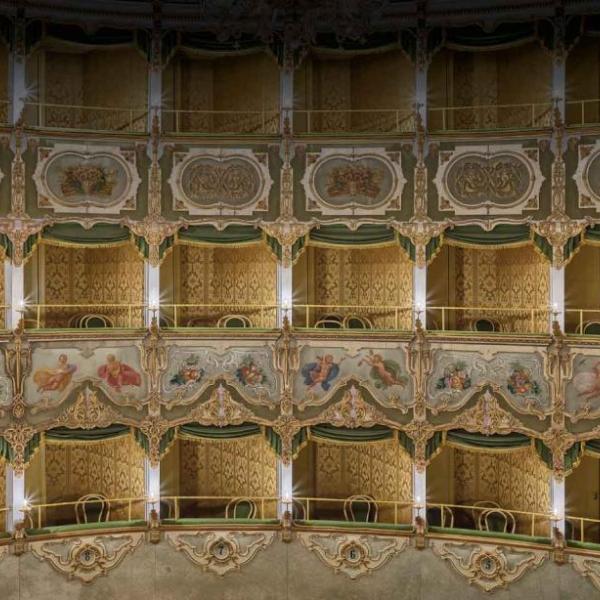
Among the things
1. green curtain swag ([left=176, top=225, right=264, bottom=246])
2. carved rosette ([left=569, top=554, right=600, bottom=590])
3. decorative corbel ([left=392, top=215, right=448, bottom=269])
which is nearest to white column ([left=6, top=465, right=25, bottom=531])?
green curtain swag ([left=176, top=225, right=264, bottom=246])

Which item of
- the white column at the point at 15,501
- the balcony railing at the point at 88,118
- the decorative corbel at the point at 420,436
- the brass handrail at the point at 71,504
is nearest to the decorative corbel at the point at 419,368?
the decorative corbel at the point at 420,436

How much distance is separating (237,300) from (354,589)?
8.18 meters

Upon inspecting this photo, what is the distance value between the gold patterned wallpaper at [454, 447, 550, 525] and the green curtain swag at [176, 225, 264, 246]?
26.6ft

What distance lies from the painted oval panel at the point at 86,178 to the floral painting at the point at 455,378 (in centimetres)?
936

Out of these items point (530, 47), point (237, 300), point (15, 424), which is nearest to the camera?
point (15, 424)

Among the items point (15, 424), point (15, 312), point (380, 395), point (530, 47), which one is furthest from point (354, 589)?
point (530, 47)

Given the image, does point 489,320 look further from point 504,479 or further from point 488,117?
point 488,117

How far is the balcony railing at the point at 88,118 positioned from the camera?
62.0ft

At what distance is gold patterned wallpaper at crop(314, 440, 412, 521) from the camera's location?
1961cm

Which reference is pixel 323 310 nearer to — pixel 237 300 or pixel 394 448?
pixel 237 300

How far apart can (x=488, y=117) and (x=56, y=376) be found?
1316 centimetres

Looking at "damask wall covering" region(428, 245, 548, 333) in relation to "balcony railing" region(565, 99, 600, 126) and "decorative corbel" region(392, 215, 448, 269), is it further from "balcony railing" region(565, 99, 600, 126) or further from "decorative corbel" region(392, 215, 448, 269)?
"balcony railing" region(565, 99, 600, 126)

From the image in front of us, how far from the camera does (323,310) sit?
2017 cm

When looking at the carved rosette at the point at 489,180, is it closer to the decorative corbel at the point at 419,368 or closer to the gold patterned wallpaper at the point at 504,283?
the gold patterned wallpaper at the point at 504,283
